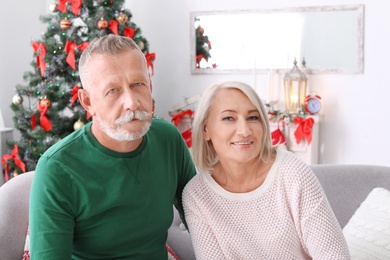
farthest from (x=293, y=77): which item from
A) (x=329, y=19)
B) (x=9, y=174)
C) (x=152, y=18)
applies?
(x=9, y=174)

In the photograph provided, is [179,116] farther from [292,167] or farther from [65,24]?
[292,167]

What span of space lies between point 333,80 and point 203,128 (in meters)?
3.08

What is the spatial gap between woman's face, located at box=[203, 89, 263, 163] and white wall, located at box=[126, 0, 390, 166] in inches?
121

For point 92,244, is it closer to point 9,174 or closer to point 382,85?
point 9,174

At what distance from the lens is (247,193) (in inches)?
71.5

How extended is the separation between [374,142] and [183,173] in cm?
306

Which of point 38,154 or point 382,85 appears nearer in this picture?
point 38,154

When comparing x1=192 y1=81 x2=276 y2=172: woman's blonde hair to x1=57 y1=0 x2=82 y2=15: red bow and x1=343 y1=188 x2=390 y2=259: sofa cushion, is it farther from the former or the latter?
x1=57 y1=0 x2=82 y2=15: red bow

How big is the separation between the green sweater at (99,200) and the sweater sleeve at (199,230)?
0.06 metres

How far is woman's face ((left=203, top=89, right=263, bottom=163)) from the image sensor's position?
1.78 metres

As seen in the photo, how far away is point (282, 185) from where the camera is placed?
1.78m

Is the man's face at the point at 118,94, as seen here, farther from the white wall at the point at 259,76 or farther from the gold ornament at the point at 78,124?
the white wall at the point at 259,76

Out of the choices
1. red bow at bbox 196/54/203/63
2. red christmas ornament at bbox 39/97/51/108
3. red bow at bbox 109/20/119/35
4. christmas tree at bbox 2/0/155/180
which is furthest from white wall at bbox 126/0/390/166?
red christmas ornament at bbox 39/97/51/108

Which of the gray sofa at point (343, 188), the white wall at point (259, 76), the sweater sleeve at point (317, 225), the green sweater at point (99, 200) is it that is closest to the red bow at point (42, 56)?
the white wall at point (259, 76)
